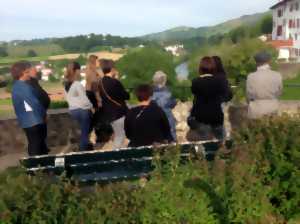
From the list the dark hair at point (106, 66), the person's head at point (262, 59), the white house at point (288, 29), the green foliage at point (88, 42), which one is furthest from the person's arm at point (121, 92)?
the green foliage at point (88, 42)

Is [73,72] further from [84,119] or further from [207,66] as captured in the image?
[207,66]

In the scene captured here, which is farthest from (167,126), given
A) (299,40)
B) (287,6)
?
(287,6)

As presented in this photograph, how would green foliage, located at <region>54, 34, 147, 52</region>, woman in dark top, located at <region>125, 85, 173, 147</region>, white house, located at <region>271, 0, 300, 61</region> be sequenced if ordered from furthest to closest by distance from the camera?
green foliage, located at <region>54, 34, 147, 52</region>
white house, located at <region>271, 0, 300, 61</region>
woman in dark top, located at <region>125, 85, 173, 147</region>

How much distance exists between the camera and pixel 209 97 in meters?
6.55

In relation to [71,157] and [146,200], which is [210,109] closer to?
[71,157]

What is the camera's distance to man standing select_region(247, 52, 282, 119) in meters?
6.21

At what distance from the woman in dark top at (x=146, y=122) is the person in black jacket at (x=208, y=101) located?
3.50 ft

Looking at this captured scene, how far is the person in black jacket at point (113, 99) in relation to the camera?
7.01 meters

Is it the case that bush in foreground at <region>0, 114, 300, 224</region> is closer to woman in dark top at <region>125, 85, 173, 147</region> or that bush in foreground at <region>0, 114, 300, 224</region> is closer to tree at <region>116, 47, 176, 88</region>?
woman in dark top at <region>125, 85, 173, 147</region>

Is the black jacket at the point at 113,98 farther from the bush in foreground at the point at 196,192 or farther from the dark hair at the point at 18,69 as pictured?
the bush in foreground at the point at 196,192

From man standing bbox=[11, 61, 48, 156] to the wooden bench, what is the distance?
203cm

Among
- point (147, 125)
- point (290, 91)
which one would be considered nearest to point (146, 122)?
point (147, 125)

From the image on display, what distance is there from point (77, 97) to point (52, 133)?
171 centimetres

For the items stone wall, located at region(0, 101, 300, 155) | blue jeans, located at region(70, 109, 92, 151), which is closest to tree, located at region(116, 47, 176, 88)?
stone wall, located at region(0, 101, 300, 155)
